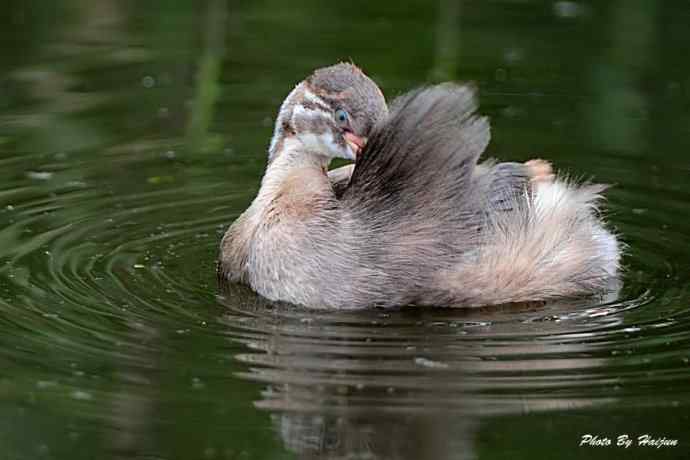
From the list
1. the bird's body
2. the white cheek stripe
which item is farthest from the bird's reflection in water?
the white cheek stripe

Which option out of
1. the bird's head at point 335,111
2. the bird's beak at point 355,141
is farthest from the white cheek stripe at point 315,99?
the bird's beak at point 355,141

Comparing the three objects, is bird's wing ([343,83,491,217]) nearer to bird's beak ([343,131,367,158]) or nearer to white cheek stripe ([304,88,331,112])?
bird's beak ([343,131,367,158])

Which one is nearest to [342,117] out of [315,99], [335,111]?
[335,111]

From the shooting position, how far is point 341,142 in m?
9.39

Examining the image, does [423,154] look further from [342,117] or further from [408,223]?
[342,117]

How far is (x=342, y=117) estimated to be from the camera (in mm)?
9328

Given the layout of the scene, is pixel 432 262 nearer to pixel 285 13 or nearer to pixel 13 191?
pixel 13 191

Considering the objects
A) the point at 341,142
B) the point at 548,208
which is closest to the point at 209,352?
the point at 341,142

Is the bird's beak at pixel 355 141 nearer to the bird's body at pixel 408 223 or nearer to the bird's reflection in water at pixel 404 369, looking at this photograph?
the bird's body at pixel 408 223

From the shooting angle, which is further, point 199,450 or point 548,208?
point 548,208

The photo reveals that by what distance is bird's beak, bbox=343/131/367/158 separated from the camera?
30.5ft

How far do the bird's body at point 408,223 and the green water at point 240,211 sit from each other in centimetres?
16

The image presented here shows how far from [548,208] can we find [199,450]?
3248mm

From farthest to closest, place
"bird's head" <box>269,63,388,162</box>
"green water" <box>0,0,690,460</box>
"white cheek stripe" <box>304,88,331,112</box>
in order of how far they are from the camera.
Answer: "white cheek stripe" <box>304,88,331,112</box>
"bird's head" <box>269,63,388,162</box>
"green water" <box>0,0,690,460</box>
